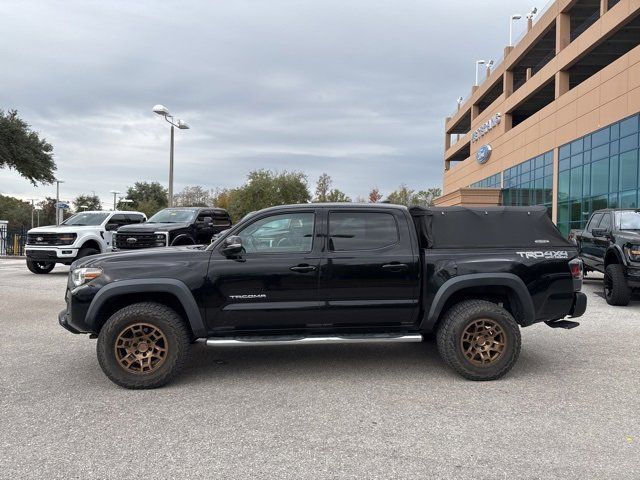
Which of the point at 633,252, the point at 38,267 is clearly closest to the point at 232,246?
the point at 633,252

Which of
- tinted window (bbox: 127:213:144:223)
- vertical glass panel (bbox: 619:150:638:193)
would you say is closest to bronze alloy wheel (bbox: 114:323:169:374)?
tinted window (bbox: 127:213:144:223)

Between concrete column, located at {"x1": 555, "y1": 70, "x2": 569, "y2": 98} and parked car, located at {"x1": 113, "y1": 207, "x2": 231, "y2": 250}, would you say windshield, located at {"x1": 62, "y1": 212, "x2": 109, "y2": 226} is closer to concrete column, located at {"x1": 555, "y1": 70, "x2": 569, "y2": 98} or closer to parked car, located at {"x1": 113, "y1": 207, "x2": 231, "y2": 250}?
parked car, located at {"x1": 113, "y1": 207, "x2": 231, "y2": 250}

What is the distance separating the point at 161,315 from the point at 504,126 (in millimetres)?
39714

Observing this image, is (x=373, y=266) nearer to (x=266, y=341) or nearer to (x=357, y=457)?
(x=266, y=341)

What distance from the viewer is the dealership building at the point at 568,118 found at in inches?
911

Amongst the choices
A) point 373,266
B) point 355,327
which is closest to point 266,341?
point 355,327

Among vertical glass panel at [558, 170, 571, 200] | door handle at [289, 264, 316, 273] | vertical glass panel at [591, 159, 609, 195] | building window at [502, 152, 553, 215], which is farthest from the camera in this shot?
building window at [502, 152, 553, 215]

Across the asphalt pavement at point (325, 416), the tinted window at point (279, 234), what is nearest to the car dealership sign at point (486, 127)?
the asphalt pavement at point (325, 416)

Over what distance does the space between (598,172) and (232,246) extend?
25.4m

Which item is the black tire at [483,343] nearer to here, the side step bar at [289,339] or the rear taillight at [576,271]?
the side step bar at [289,339]

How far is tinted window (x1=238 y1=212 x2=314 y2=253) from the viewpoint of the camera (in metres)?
5.04

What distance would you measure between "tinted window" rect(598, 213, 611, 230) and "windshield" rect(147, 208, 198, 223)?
10.8 m

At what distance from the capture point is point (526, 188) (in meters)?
35.8

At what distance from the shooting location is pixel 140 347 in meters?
4.73
